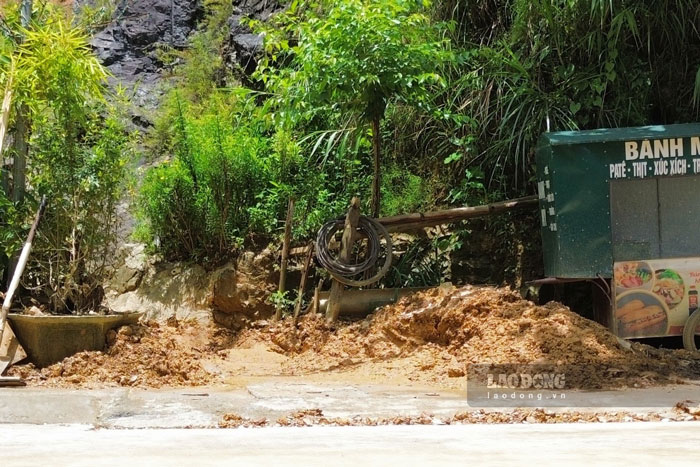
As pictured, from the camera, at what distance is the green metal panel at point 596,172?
26.4 ft

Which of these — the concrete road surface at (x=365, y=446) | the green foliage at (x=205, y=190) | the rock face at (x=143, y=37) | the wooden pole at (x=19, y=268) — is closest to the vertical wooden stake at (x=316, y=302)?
the green foliage at (x=205, y=190)

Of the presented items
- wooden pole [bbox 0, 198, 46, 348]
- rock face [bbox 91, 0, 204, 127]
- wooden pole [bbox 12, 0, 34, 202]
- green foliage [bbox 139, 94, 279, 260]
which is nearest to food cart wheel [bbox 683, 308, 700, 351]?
green foliage [bbox 139, 94, 279, 260]

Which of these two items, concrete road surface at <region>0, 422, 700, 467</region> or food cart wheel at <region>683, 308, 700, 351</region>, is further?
food cart wheel at <region>683, 308, 700, 351</region>

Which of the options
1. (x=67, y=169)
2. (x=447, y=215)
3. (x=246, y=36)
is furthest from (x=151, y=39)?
(x=447, y=215)

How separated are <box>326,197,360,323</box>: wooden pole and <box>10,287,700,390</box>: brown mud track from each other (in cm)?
18

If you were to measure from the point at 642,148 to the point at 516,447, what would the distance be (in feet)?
17.7

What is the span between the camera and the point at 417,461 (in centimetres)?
310

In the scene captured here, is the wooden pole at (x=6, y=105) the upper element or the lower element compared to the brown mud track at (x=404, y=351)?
upper

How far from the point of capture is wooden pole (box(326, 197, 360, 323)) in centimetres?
860

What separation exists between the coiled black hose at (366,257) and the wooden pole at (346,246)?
0.07 m

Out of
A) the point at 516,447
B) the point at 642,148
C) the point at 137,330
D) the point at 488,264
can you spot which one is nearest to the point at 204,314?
the point at 137,330

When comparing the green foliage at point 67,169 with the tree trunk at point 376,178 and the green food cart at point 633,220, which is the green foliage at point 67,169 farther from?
the green food cart at point 633,220

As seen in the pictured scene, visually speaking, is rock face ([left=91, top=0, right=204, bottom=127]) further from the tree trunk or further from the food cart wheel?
the food cart wheel

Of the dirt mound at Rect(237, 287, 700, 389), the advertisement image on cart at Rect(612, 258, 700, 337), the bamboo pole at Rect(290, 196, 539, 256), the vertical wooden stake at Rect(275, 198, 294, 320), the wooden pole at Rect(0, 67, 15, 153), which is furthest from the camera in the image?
the vertical wooden stake at Rect(275, 198, 294, 320)
